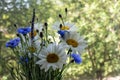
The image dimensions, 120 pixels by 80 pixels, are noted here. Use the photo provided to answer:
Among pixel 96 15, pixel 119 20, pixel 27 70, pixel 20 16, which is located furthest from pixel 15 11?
pixel 27 70

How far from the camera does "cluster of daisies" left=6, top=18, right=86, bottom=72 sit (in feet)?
3.21

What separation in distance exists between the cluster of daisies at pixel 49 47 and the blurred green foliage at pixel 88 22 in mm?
1405

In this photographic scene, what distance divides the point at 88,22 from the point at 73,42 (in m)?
1.66

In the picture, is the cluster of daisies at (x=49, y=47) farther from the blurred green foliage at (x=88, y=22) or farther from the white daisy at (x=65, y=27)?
the blurred green foliage at (x=88, y=22)

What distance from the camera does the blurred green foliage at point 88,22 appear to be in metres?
2.49

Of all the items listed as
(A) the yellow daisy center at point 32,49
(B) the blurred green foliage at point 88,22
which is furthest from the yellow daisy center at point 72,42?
(B) the blurred green foliage at point 88,22

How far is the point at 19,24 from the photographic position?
2.52 meters

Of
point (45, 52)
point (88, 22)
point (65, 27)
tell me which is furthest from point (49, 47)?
point (88, 22)

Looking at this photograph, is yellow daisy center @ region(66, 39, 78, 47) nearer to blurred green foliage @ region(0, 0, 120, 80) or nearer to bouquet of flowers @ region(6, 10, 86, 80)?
bouquet of flowers @ region(6, 10, 86, 80)

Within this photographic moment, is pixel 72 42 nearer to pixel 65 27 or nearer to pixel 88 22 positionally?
pixel 65 27

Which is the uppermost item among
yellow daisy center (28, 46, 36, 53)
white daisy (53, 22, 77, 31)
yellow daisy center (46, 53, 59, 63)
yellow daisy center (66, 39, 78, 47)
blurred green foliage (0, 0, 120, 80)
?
white daisy (53, 22, 77, 31)

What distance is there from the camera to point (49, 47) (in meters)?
0.99

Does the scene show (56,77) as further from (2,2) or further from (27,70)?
(2,2)

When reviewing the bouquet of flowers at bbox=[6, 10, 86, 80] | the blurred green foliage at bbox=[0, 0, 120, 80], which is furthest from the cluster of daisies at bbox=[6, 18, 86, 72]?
the blurred green foliage at bbox=[0, 0, 120, 80]
